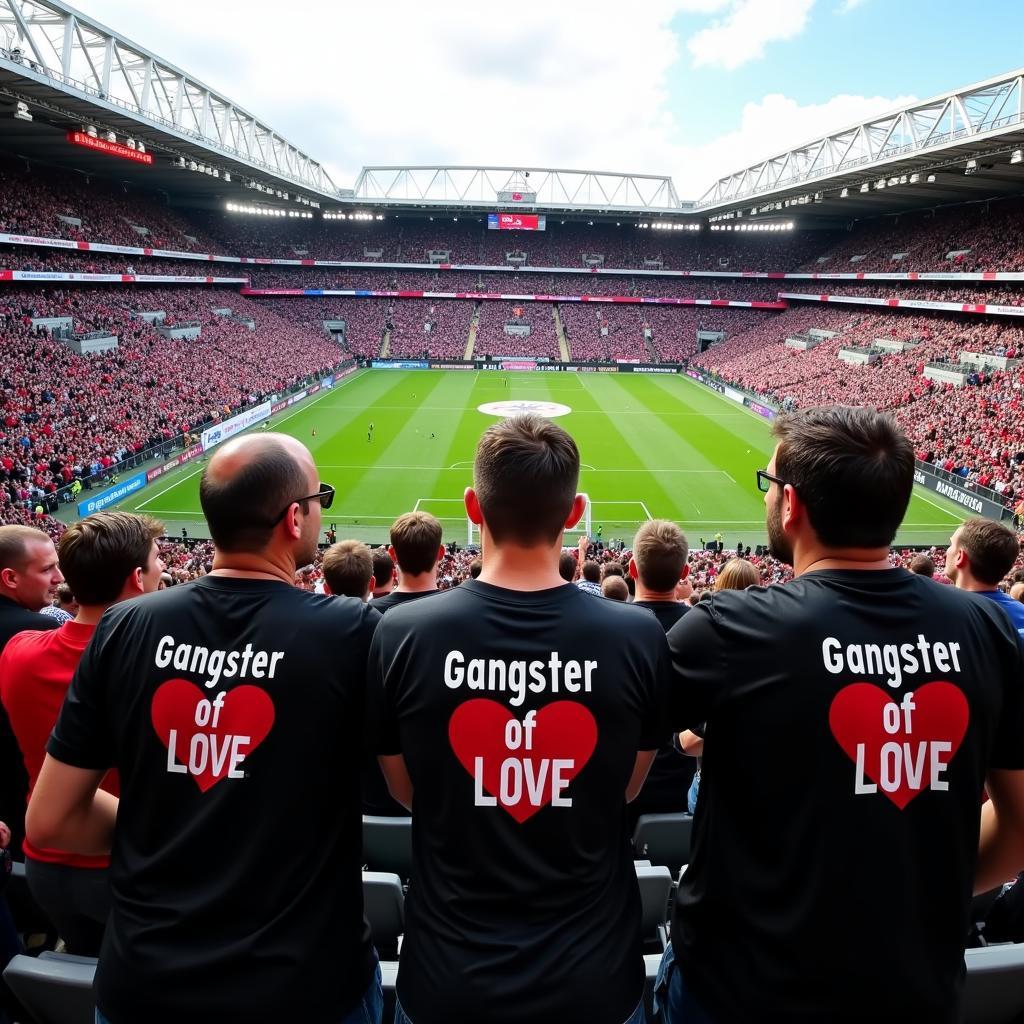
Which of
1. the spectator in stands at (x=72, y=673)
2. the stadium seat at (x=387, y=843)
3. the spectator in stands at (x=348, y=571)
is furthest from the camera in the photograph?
the spectator in stands at (x=348, y=571)

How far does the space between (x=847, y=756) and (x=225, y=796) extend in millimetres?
1846

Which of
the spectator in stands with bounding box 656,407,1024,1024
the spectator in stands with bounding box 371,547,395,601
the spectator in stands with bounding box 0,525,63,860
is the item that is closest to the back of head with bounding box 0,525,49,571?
the spectator in stands with bounding box 0,525,63,860

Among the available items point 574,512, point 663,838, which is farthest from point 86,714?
point 663,838

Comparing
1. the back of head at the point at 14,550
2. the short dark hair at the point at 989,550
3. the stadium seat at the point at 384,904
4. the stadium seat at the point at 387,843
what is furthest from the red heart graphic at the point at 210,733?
the short dark hair at the point at 989,550

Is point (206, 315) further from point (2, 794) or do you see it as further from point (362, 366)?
point (2, 794)

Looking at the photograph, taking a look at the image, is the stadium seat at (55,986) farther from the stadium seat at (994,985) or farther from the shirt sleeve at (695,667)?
the stadium seat at (994,985)

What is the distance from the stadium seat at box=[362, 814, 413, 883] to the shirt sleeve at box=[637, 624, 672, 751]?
89.0 inches

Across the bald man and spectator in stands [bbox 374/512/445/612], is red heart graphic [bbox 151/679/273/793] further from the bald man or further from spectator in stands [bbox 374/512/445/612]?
spectator in stands [bbox 374/512/445/612]

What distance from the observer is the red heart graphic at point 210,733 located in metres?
2.13

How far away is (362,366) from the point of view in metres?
65.0

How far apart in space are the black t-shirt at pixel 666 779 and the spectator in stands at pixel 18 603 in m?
3.56

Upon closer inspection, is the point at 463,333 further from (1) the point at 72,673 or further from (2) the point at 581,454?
(1) the point at 72,673

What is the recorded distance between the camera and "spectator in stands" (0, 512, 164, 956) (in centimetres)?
275

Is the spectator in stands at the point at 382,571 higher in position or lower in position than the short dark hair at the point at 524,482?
lower
